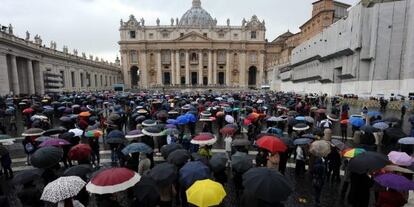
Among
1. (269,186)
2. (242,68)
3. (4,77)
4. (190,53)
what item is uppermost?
(190,53)

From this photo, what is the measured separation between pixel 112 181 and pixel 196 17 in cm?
9651

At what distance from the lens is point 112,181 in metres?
4.51

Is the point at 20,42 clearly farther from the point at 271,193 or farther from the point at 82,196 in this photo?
the point at 271,193

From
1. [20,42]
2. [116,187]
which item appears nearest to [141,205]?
[116,187]

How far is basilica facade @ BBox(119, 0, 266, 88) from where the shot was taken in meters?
82.2

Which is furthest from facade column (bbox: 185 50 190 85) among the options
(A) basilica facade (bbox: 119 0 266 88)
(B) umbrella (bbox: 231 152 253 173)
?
(B) umbrella (bbox: 231 152 253 173)

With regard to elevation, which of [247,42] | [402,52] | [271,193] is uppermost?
[247,42]

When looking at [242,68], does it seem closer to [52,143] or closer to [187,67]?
[187,67]

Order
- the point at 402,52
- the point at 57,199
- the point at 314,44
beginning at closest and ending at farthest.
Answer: the point at 57,199
the point at 402,52
the point at 314,44

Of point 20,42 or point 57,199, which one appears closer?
point 57,199

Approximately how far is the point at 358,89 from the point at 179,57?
58.8 m

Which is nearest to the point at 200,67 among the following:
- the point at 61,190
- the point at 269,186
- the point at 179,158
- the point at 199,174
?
the point at 179,158

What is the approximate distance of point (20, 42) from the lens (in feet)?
108

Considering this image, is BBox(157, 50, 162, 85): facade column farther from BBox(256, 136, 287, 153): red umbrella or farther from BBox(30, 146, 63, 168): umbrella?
BBox(256, 136, 287, 153): red umbrella
